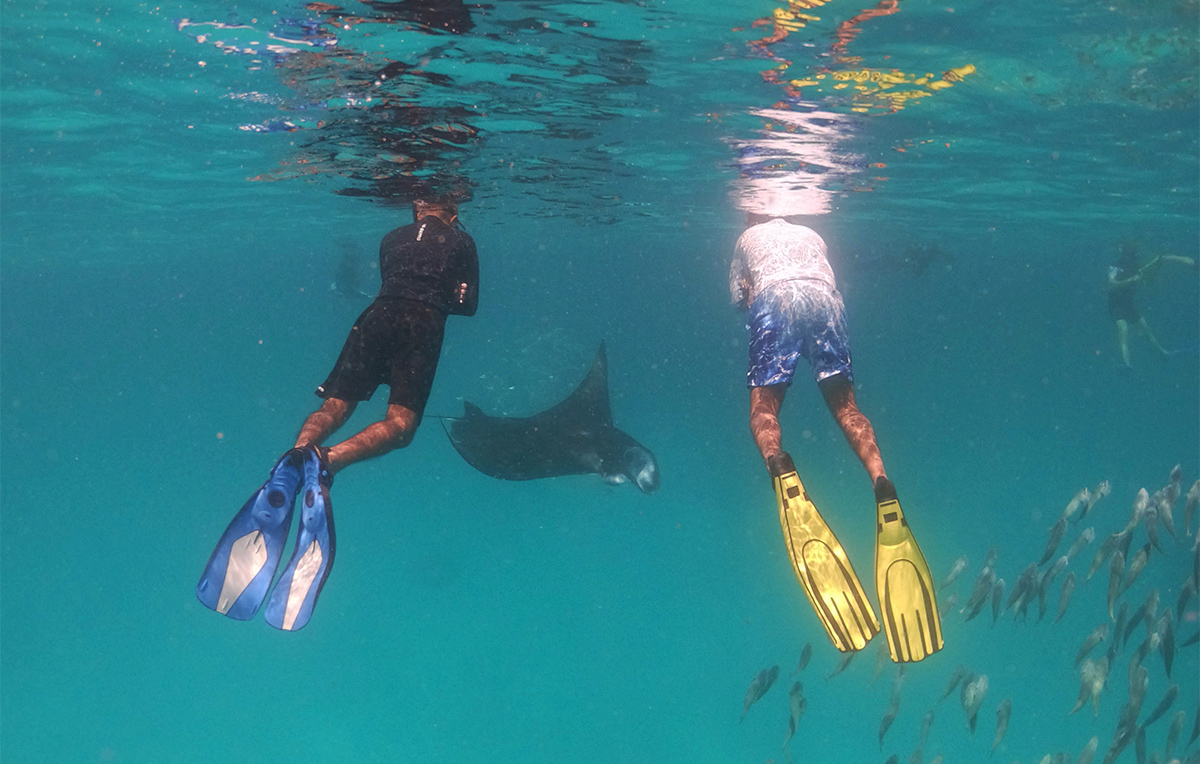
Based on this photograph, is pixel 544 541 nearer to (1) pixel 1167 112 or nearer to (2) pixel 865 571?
(2) pixel 865 571

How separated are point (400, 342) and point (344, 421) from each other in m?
0.94

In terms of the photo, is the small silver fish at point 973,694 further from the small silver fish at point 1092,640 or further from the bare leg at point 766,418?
the bare leg at point 766,418

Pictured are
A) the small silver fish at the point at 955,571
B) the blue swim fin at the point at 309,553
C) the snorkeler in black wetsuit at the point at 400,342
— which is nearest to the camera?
the blue swim fin at the point at 309,553

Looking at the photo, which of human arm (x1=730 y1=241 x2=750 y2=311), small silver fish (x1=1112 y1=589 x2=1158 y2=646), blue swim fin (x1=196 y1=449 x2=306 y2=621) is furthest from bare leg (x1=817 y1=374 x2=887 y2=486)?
small silver fish (x1=1112 y1=589 x2=1158 y2=646)

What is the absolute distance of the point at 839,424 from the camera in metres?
6.46

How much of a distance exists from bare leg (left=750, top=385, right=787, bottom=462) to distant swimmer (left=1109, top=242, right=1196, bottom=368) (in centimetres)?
1734

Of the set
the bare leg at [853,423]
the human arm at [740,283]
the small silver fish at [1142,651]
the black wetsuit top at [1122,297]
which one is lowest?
the black wetsuit top at [1122,297]

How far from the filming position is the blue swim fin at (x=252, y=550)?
5.16 m

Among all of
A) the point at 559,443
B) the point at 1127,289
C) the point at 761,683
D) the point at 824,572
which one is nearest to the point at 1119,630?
the point at 761,683

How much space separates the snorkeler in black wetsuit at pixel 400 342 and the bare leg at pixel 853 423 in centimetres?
385

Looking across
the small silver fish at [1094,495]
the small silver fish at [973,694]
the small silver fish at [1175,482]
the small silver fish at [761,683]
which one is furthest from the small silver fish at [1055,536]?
the small silver fish at [761,683]

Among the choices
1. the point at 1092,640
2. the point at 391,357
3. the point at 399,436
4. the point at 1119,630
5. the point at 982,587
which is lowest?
the point at 1092,640

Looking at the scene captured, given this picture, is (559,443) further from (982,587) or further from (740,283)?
(982,587)

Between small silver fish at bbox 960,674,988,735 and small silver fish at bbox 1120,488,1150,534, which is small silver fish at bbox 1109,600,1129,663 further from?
small silver fish at bbox 960,674,988,735
